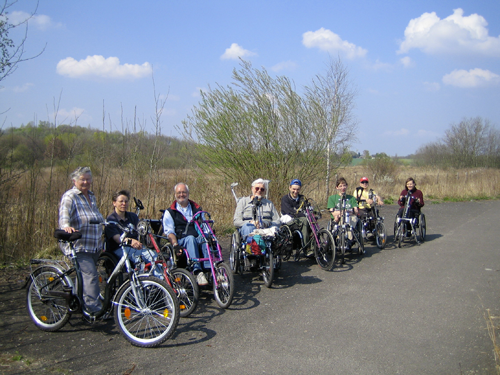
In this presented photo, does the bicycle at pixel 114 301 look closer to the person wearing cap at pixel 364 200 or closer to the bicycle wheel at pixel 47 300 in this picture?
the bicycle wheel at pixel 47 300

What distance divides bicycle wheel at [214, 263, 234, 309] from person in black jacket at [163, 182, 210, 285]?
24 cm

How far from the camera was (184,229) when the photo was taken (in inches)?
219

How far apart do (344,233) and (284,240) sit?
1.91 metres

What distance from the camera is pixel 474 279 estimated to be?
20.6ft

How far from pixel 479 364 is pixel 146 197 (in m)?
7.48

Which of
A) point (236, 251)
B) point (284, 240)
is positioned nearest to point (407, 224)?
point (284, 240)

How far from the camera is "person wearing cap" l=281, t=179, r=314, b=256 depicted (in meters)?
7.12

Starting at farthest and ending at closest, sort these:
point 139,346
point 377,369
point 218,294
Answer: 1. point 218,294
2. point 139,346
3. point 377,369

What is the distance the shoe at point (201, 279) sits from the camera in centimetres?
507

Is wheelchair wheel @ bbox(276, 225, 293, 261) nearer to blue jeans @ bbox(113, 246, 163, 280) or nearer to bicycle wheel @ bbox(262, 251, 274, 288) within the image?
bicycle wheel @ bbox(262, 251, 274, 288)

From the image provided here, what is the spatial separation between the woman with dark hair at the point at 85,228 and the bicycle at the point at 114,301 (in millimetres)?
65

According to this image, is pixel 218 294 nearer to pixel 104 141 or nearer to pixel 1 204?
pixel 1 204

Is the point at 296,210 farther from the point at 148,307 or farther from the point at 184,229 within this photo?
the point at 148,307

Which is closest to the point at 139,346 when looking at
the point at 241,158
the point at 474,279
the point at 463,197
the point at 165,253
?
the point at 165,253
